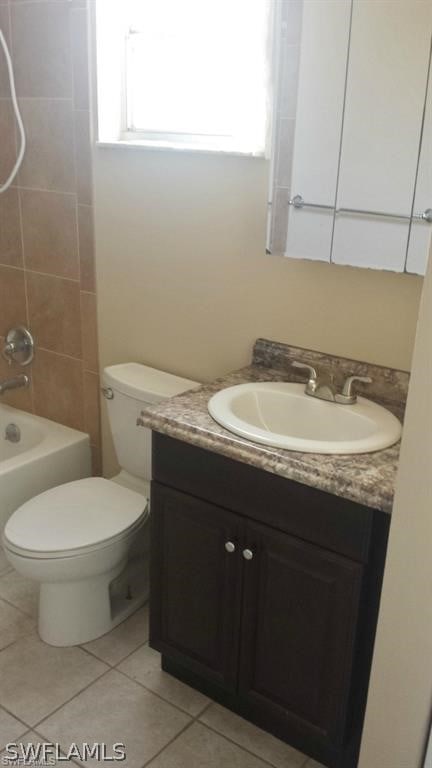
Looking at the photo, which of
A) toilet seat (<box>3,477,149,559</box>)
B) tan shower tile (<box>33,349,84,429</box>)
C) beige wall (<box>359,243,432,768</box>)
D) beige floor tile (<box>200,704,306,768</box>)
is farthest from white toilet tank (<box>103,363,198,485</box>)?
beige wall (<box>359,243,432,768</box>)

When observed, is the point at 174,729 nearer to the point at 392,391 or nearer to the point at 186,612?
the point at 186,612

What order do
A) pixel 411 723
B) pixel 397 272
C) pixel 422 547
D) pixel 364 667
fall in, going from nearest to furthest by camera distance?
pixel 422 547 → pixel 411 723 → pixel 364 667 → pixel 397 272

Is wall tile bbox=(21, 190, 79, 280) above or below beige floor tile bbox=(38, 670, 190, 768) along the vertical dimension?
above

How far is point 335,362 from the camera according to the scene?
1.93 metres

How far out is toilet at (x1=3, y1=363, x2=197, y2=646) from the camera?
1.96 m

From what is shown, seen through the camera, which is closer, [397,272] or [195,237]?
[397,272]

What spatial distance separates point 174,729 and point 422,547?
38.0 inches

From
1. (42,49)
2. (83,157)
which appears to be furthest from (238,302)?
(42,49)

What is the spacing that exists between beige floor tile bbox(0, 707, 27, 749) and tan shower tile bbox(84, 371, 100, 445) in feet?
3.30

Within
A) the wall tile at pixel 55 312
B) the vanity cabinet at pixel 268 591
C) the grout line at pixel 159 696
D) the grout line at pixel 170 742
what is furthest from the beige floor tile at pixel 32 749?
the wall tile at pixel 55 312

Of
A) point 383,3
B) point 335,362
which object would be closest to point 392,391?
point 335,362

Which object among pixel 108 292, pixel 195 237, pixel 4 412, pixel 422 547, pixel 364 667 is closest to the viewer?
pixel 422 547

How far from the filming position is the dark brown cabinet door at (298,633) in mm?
1558

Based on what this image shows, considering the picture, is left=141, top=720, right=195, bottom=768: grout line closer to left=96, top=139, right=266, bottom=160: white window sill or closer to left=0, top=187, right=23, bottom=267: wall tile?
left=96, top=139, right=266, bottom=160: white window sill
